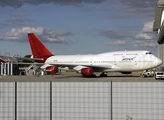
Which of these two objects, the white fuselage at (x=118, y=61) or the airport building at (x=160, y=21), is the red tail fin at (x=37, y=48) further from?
the airport building at (x=160, y=21)

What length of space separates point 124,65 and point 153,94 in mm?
28944

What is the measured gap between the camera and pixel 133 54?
1476 inches

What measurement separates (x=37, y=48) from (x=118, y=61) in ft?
60.5

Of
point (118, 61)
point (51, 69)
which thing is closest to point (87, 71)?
point (118, 61)

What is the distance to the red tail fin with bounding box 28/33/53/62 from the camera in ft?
156

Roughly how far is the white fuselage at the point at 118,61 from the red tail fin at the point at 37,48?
714cm

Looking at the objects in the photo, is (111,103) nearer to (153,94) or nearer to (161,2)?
(153,94)

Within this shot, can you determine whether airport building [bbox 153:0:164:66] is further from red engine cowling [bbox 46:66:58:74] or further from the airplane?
red engine cowling [bbox 46:66:58:74]

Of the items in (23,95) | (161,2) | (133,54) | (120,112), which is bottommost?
(120,112)

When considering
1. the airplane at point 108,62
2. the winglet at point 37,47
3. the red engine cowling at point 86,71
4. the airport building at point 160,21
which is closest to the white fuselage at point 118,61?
the airplane at point 108,62

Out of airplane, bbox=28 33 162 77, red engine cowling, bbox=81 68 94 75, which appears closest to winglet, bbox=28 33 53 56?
airplane, bbox=28 33 162 77

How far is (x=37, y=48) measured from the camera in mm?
47969

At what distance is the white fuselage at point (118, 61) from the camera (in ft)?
120

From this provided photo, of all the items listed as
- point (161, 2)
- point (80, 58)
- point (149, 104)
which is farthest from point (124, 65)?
point (149, 104)
